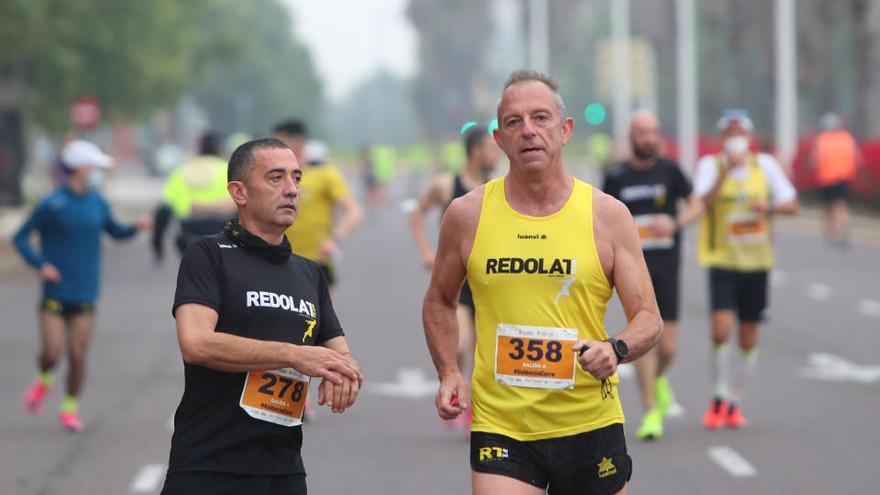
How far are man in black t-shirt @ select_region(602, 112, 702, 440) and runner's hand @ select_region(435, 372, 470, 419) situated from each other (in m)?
5.21

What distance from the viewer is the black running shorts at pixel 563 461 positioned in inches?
215

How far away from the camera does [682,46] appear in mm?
53594

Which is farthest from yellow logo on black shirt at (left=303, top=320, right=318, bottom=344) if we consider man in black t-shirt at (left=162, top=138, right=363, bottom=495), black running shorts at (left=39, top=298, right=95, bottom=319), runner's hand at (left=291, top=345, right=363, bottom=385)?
black running shorts at (left=39, top=298, right=95, bottom=319)

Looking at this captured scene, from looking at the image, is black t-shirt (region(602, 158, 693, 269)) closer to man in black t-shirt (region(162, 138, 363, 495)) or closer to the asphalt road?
the asphalt road

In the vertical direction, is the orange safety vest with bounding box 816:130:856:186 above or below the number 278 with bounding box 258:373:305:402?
below

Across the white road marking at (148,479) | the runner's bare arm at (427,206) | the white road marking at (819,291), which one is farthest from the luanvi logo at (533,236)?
the white road marking at (819,291)

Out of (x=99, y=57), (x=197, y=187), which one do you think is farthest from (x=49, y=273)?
(x=99, y=57)

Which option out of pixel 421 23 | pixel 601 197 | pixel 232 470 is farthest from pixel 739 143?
pixel 421 23

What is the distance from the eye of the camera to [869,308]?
19.1 m

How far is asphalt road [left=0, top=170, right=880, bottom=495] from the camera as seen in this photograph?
A: 374 inches

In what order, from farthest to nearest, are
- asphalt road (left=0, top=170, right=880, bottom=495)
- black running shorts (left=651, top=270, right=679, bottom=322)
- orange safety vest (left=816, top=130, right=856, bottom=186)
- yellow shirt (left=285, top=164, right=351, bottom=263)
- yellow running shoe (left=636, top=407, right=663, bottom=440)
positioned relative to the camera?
1. orange safety vest (left=816, top=130, right=856, bottom=186)
2. yellow shirt (left=285, top=164, right=351, bottom=263)
3. black running shorts (left=651, top=270, right=679, bottom=322)
4. yellow running shoe (left=636, top=407, right=663, bottom=440)
5. asphalt road (left=0, top=170, right=880, bottom=495)

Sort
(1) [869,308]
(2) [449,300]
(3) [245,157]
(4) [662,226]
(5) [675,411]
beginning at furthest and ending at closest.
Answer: (1) [869,308]
(5) [675,411]
(4) [662,226]
(2) [449,300]
(3) [245,157]

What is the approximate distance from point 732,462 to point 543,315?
15.6 feet

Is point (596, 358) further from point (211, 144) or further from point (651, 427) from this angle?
point (211, 144)
